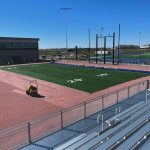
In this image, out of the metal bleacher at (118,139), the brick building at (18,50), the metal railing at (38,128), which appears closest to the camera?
the metal bleacher at (118,139)

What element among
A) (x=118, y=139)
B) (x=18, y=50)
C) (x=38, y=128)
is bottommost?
(x=38, y=128)

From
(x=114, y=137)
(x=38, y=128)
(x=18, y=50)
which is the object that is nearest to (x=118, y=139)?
(x=114, y=137)

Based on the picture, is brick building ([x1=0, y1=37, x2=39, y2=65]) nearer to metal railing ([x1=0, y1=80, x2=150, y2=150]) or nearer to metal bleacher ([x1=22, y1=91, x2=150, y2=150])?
metal railing ([x1=0, y1=80, x2=150, y2=150])

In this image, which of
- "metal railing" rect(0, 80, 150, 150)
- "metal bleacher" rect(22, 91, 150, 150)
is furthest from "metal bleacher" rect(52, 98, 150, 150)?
"metal railing" rect(0, 80, 150, 150)

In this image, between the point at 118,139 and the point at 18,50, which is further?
the point at 18,50

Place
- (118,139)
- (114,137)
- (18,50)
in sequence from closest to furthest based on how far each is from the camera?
1. (118,139)
2. (114,137)
3. (18,50)

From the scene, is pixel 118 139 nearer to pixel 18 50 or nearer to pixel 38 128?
pixel 38 128

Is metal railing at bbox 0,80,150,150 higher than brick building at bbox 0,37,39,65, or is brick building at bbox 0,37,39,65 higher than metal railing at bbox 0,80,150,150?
brick building at bbox 0,37,39,65

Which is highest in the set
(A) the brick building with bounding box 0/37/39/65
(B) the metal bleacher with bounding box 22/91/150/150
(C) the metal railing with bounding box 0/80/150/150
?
(A) the brick building with bounding box 0/37/39/65

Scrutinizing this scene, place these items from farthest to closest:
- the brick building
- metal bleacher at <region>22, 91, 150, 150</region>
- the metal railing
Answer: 1. the brick building
2. the metal railing
3. metal bleacher at <region>22, 91, 150, 150</region>

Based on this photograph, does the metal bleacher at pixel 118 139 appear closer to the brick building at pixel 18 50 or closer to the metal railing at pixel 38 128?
the metal railing at pixel 38 128

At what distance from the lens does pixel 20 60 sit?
241 feet

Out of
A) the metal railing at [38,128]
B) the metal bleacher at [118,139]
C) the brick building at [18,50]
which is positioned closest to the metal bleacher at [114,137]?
the metal bleacher at [118,139]

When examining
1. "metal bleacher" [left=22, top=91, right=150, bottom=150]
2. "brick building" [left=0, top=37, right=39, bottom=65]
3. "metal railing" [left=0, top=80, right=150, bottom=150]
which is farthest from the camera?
"brick building" [left=0, top=37, right=39, bottom=65]
